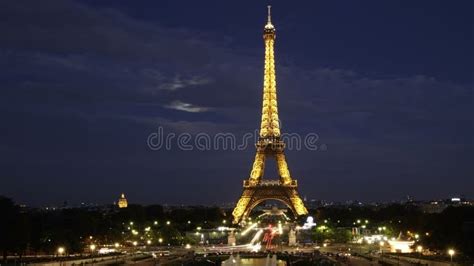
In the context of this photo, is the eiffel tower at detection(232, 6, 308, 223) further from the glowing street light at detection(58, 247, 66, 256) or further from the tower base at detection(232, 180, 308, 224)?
the glowing street light at detection(58, 247, 66, 256)

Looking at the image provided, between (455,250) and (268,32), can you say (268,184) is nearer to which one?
(268,32)

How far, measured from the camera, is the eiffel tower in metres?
78.8

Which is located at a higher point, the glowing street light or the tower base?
the tower base

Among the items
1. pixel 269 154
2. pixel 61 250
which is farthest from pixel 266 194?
pixel 61 250

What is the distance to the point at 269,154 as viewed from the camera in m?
80.5

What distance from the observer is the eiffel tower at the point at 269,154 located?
258ft

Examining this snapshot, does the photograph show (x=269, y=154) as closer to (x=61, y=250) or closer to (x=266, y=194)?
(x=266, y=194)

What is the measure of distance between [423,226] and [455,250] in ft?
52.1

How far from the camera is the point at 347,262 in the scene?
47.6 m

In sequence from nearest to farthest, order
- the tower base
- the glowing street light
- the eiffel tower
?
the glowing street light → the eiffel tower → the tower base

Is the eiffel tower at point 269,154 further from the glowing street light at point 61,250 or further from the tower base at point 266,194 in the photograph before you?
the glowing street light at point 61,250

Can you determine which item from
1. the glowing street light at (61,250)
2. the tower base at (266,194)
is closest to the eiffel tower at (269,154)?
the tower base at (266,194)

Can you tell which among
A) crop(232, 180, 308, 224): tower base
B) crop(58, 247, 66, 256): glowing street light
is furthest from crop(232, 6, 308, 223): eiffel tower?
crop(58, 247, 66, 256): glowing street light

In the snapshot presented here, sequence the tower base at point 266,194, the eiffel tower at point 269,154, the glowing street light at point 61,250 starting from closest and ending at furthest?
1. the glowing street light at point 61,250
2. the eiffel tower at point 269,154
3. the tower base at point 266,194
